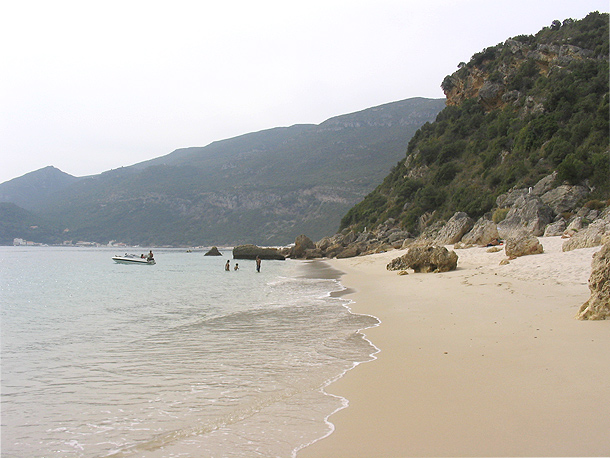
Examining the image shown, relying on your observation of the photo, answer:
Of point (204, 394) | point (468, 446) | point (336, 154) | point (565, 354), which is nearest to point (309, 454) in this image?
point (468, 446)

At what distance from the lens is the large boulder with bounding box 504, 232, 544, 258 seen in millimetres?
16234

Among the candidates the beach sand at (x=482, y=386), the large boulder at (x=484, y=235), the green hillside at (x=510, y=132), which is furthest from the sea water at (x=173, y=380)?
the green hillside at (x=510, y=132)

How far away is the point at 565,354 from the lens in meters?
5.14

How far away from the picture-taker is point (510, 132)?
41844 mm

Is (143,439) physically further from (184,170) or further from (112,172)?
(112,172)

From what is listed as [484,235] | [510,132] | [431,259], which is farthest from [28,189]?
Result: [431,259]

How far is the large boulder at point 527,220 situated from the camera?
2403cm

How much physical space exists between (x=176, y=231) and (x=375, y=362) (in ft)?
474

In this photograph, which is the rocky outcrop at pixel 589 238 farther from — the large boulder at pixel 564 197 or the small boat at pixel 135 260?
the small boat at pixel 135 260

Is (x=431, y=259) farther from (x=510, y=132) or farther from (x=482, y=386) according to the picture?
(x=510, y=132)

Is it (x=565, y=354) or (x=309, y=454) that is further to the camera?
(x=565, y=354)

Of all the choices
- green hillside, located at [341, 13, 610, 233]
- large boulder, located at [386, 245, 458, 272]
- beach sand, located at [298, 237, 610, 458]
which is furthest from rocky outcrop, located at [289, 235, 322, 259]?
beach sand, located at [298, 237, 610, 458]

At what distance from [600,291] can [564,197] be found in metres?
23.7

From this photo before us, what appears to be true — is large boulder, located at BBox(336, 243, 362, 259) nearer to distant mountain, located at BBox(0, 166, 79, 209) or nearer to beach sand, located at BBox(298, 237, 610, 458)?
beach sand, located at BBox(298, 237, 610, 458)
